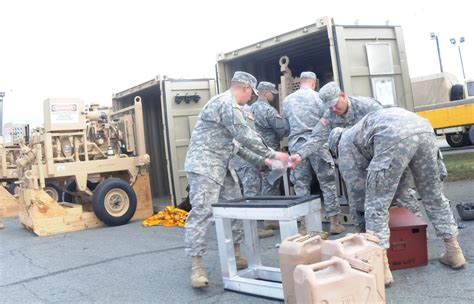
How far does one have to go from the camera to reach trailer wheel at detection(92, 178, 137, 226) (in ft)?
24.8

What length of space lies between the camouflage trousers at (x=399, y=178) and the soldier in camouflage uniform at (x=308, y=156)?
5.82ft

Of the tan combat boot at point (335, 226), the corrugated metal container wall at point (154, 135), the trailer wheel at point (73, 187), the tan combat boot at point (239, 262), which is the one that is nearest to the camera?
the tan combat boot at point (239, 262)

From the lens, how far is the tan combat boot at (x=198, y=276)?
3.79 metres

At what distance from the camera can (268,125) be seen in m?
6.09

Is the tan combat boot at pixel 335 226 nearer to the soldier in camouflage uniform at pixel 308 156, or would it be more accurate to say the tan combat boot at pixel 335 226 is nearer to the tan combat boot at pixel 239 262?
the soldier in camouflage uniform at pixel 308 156

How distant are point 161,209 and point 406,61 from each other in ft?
15.7

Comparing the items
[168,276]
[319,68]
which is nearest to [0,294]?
[168,276]

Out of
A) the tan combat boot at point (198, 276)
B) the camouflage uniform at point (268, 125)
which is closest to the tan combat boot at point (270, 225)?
the camouflage uniform at point (268, 125)

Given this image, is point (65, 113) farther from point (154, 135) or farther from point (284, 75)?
point (284, 75)

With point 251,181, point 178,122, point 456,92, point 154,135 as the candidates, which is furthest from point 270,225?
point 456,92

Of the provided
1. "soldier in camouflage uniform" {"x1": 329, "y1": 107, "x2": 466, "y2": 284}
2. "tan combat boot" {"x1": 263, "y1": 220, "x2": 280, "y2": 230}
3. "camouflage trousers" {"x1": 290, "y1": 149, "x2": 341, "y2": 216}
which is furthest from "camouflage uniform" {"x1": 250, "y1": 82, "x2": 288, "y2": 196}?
"soldier in camouflage uniform" {"x1": 329, "y1": 107, "x2": 466, "y2": 284}

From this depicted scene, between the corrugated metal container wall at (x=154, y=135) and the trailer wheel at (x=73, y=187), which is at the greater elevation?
the corrugated metal container wall at (x=154, y=135)

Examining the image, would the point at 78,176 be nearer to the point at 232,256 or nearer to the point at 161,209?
the point at 161,209

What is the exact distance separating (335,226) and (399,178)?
1.95 metres
